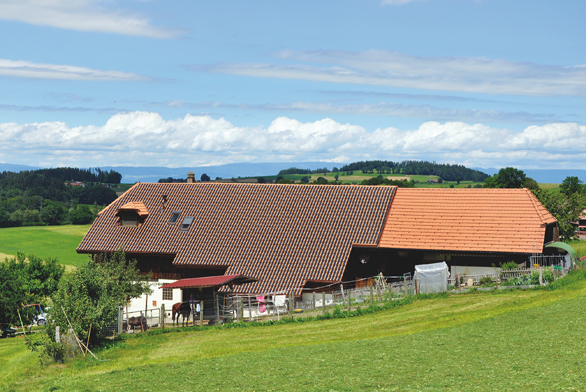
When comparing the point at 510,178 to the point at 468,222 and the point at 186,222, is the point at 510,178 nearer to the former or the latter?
the point at 468,222

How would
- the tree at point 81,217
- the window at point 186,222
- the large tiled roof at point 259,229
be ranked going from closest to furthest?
the large tiled roof at point 259,229 < the window at point 186,222 < the tree at point 81,217

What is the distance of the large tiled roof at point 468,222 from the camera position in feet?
129

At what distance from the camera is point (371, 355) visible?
1948 centimetres

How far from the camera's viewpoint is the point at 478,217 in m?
42.3

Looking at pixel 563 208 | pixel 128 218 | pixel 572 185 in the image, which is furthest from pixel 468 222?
pixel 572 185

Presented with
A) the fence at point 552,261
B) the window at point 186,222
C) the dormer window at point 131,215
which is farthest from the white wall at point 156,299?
the fence at point 552,261

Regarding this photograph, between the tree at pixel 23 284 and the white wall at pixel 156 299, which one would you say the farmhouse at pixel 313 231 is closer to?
the white wall at pixel 156 299

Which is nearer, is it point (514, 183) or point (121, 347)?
point (121, 347)

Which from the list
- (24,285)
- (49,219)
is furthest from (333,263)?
(49,219)

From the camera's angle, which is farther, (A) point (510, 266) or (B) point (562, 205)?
(B) point (562, 205)

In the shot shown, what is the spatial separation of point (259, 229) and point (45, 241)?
98.5m

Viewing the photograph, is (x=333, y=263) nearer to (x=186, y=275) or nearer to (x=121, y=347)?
(x=186, y=275)

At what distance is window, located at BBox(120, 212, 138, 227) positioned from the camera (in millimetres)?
47906

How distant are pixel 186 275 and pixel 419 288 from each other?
1754 centimetres
